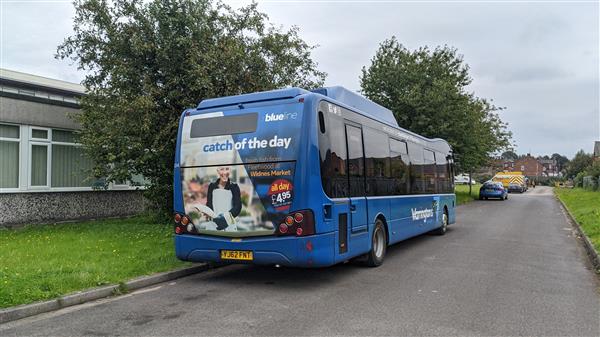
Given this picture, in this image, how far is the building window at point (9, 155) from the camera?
1427cm

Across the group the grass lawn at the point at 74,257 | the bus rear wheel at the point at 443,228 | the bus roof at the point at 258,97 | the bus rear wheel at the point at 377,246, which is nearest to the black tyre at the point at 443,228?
the bus rear wheel at the point at 443,228

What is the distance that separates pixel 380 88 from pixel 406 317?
86.1ft

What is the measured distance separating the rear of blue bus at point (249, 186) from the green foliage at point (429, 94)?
2188cm

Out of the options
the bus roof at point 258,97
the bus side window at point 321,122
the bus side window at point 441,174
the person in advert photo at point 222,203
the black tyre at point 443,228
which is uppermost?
the bus roof at point 258,97

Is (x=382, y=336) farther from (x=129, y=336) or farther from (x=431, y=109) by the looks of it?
(x=431, y=109)

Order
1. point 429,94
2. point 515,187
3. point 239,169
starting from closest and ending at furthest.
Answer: point 239,169 → point 429,94 → point 515,187

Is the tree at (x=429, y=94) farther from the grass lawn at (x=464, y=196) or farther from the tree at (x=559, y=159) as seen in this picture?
the tree at (x=559, y=159)

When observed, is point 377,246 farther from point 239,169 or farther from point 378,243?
point 239,169

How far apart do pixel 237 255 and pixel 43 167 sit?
421 inches

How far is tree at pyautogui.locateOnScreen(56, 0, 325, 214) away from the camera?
13.6m

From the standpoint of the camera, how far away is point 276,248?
730 centimetres

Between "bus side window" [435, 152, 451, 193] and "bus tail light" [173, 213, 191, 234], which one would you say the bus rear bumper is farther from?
"bus side window" [435, 152, 451, 193]

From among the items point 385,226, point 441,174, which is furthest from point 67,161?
point 441,174

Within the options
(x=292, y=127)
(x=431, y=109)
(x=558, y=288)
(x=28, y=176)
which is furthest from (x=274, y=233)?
(x=431, y=109)
